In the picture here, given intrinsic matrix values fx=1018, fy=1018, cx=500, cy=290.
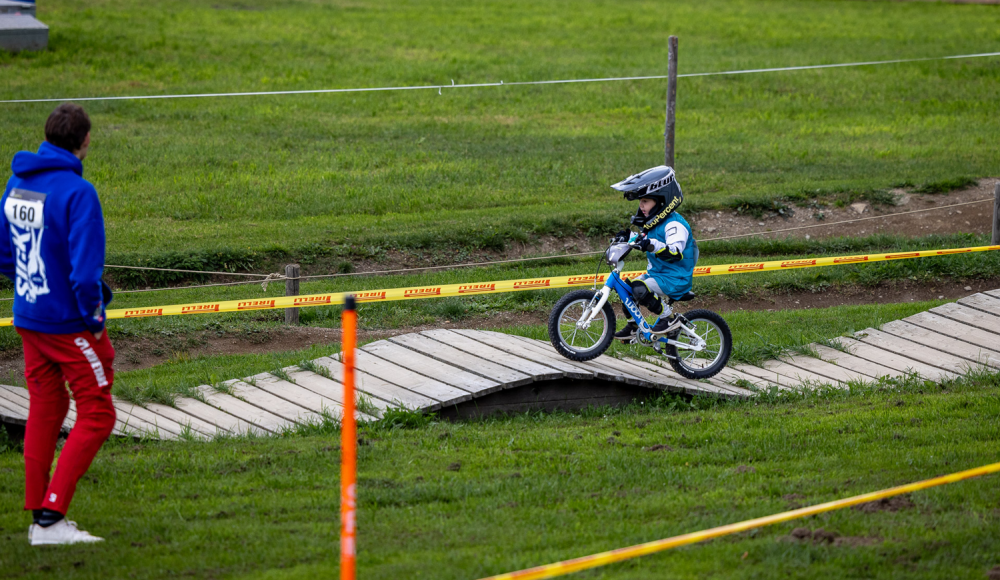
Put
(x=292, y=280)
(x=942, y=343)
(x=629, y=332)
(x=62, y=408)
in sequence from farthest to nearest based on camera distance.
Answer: (x=292, y=280)
(x=942, y=343)
(x=629, y=332)
(x=62, y=408)

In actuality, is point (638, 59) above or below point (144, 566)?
above

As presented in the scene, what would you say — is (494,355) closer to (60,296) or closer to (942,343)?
(60,296)

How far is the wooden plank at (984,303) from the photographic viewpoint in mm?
11148

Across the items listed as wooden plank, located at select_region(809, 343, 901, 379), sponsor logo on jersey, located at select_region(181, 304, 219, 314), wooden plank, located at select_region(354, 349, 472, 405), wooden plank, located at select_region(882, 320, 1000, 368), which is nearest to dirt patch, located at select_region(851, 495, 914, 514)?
wooden plank, located at select_region(354, 349, 472, 405)

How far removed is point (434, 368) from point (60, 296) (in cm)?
392

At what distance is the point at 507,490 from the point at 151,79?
21943mm

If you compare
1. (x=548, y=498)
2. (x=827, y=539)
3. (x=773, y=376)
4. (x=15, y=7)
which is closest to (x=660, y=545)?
(x=827, y=539)

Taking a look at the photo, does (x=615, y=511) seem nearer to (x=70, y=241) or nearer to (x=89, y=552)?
(x=89, y=552)

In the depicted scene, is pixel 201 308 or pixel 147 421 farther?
pixel 201 308

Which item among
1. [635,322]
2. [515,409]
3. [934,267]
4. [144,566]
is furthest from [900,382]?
[144,566]

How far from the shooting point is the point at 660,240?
888cm

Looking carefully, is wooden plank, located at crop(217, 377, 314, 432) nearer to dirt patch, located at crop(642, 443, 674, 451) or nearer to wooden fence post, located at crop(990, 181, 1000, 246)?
dirt patch, located at crop(642, 443, 674, 451)

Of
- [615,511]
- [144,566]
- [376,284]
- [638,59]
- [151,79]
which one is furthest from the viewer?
[638,59]

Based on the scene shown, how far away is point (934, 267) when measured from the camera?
14.3m
